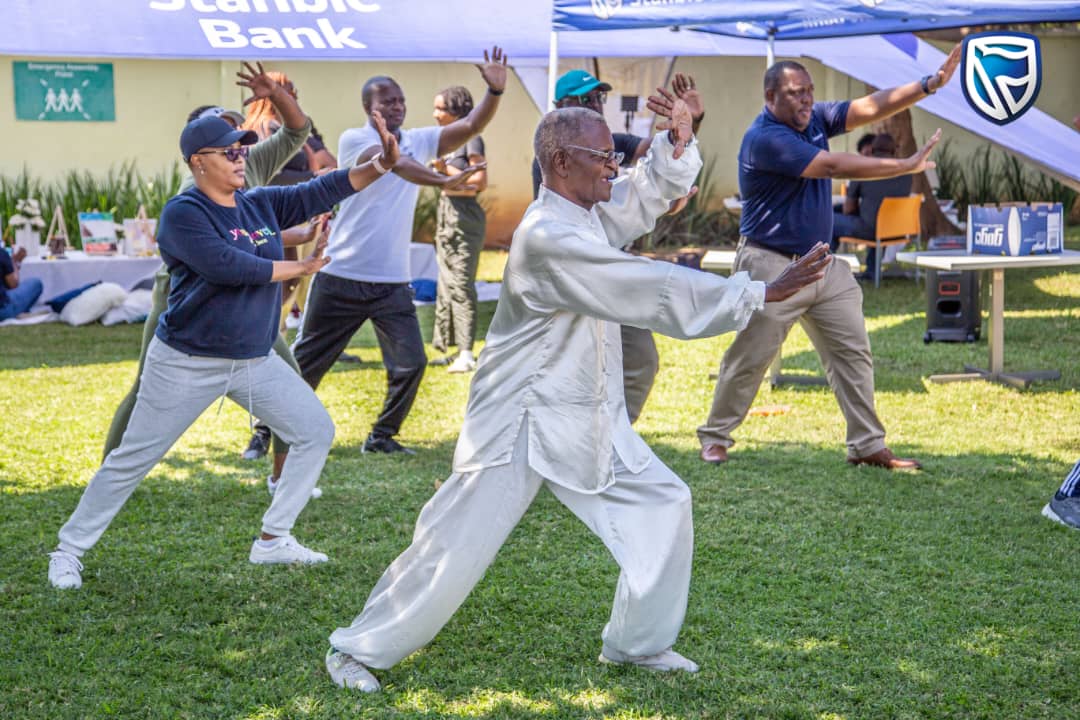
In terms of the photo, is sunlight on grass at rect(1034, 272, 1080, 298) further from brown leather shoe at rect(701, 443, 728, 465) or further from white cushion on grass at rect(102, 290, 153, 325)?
white cushion on grass at rect(102, 290, 153, 325)

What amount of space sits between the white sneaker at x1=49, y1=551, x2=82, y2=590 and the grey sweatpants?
1.4 inches

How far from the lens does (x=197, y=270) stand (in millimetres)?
4832

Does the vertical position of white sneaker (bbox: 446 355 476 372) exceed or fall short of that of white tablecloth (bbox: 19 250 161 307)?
it falls short

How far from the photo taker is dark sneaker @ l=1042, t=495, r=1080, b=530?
19.3 ft

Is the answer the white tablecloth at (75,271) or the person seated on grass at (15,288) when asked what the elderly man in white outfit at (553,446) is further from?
the white tablecloth at (75,271)

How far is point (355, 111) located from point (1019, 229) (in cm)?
1032

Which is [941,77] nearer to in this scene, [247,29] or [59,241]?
[247,29]

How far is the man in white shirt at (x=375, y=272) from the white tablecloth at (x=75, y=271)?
5720 mm

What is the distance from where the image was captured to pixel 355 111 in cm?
1736

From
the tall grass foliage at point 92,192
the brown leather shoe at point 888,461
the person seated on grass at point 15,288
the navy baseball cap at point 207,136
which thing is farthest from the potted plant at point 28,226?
the brown leather shoe at point 888,461

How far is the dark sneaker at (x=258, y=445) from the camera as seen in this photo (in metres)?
7.21

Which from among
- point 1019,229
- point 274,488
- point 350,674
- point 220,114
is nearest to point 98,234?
point 274,488

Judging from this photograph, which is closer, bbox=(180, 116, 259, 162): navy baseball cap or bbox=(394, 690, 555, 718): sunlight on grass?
bbox=(394, 690, 555, 718): sunlight on grass

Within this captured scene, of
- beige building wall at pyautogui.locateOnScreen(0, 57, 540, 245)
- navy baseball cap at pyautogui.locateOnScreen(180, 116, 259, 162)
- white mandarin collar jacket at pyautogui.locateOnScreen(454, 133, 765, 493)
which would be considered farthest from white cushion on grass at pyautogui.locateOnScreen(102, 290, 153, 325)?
white mandarin collar jacket at pyautogui.locateOnScreen(454, 133, 765, 493)
